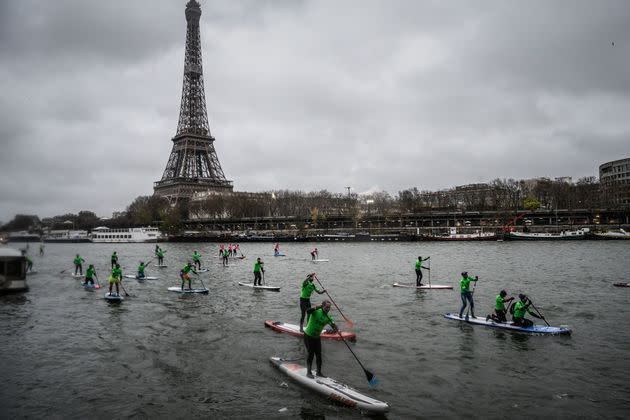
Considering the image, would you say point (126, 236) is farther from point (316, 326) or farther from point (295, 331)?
point (316, 326)

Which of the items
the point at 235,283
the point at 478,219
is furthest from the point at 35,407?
the point at 478,219

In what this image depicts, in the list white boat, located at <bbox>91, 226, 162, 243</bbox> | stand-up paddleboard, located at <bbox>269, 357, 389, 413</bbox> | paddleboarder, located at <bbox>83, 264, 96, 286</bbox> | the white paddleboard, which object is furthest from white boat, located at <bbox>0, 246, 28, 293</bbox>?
white boat, located at <bbox>91, 226, 162, 243</bbox>

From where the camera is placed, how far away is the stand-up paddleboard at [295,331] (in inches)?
760

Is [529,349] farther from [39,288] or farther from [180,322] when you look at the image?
[39,288]

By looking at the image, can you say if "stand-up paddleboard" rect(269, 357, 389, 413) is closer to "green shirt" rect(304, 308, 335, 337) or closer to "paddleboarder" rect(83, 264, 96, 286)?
"green shirt" rect(304, 308, 335, 337)

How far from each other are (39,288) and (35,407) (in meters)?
29.1

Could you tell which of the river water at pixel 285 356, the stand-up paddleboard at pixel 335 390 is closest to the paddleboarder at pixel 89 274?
the river water at pixel 285 356

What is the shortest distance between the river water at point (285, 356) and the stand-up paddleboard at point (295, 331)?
42 centimetres

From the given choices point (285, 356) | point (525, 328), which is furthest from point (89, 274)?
point (525, 328)

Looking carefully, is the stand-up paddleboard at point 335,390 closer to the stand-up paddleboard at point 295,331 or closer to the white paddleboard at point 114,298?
the stand-up paddleboard at point 295,331

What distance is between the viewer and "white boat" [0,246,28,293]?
2889cm

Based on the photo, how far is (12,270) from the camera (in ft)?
102

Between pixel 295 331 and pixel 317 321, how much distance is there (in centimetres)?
705

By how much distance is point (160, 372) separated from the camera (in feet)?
52.4
